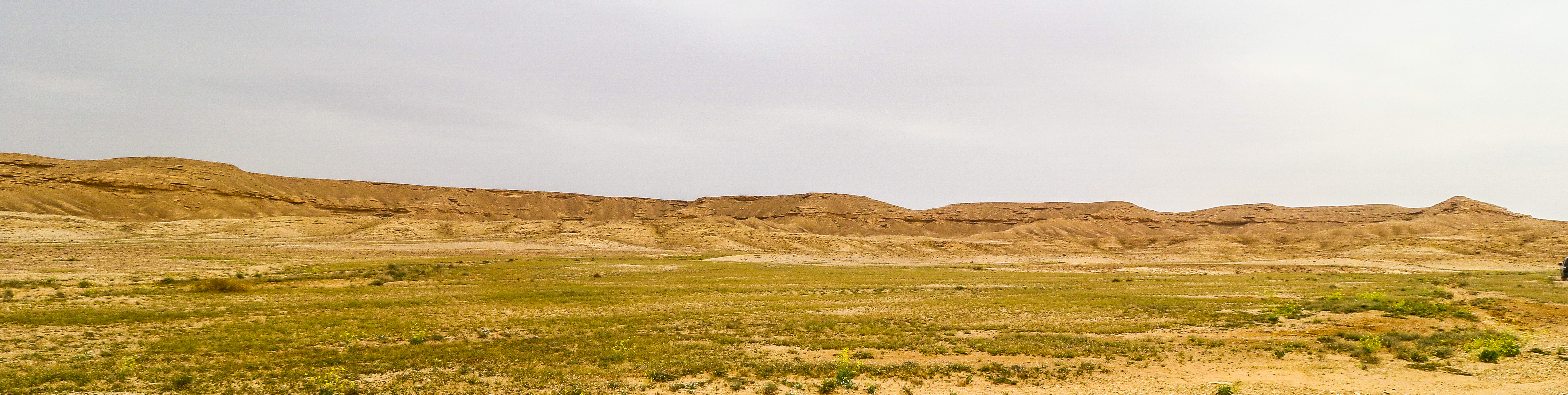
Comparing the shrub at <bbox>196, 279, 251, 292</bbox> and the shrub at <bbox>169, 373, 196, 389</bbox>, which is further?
the shrub at <bbox>196, 279, 251, 292</bbox>

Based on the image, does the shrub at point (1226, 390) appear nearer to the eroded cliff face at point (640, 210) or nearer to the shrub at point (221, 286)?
the shrub at point (221, 286)

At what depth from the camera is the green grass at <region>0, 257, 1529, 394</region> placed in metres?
14.4

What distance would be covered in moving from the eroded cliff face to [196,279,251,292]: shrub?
88289 mm

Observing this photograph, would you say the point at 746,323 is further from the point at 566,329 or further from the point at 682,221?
the point at 682,221

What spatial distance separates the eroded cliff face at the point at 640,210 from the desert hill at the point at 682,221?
0.40 metres

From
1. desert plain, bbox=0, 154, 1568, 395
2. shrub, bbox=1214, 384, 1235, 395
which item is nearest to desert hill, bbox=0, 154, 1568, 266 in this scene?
desert plain, bbox=0, 154, 1568, 395

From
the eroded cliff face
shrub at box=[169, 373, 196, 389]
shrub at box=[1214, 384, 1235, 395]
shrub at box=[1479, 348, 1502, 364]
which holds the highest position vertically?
the eroded cliff face

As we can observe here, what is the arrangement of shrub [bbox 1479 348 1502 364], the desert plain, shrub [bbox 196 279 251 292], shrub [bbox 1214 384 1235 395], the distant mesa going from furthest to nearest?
the distant mesa
shrub [bbox 196 279 251 292]
shrub [bbox 1479 348 1502 364]
the desert plain
shrub [bbox 1214 384 1235 395]

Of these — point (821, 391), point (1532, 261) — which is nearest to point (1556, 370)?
point (821, 391)

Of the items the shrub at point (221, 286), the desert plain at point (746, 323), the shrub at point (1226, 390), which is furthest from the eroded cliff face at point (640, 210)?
the shrub at point (1226, 390)

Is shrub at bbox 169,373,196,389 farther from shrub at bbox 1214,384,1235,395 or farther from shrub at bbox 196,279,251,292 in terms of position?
shrub at bbox 196,279,251,292

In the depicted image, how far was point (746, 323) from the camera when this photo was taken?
23.3 meters

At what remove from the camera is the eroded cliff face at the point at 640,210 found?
113 metres

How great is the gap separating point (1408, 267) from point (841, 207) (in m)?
117
